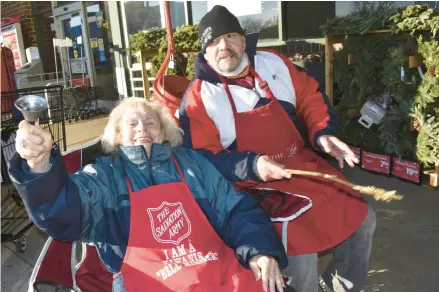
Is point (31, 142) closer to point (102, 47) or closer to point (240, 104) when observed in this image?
point (240, 104)

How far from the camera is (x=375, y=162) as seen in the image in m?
4.63

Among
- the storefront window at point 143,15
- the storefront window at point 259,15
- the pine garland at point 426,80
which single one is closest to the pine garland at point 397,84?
the pine garland at point 426,80

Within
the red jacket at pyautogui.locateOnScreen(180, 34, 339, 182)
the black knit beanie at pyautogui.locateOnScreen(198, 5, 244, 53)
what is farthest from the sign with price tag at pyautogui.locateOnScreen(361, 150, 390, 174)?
the black knit beanie at pyautogui.locateOnScreen(198, 5, 244, 53)

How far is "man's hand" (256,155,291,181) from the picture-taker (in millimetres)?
1955

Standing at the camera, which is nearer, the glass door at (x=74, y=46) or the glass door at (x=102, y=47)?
the glass door at (x=102, y=47)

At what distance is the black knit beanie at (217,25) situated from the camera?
2.42 m

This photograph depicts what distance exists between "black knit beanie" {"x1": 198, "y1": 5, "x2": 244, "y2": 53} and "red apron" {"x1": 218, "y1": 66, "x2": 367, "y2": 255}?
238 millimetres

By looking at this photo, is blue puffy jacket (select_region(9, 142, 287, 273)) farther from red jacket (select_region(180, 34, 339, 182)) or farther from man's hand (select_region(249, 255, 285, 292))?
red jacket (select_region(180, 34, 339, 182))

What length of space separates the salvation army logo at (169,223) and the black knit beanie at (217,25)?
3.30ft

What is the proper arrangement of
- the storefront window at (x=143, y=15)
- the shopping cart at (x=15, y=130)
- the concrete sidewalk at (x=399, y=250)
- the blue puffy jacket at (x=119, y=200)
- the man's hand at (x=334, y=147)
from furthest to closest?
1. the storefront window at (x=143, y=15)
2. the shopping cart at (x=15, y=130)
3. the concrete sidewalk at (x=399, y=250)
4. the man's hand at (x=334, y=147)
5. the blue puffy jacket at (x=119, y=200)

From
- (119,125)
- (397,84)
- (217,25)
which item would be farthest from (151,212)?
(397,84)

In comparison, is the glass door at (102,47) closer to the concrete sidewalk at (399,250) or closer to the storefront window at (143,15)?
the storefront window at (143,15)

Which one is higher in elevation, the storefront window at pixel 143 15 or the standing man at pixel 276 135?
the storefront window at pixel 143 15

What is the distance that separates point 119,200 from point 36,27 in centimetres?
1030
